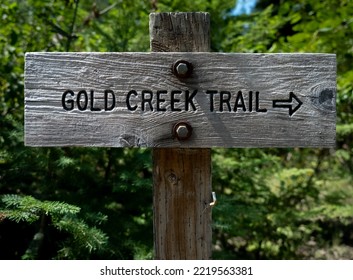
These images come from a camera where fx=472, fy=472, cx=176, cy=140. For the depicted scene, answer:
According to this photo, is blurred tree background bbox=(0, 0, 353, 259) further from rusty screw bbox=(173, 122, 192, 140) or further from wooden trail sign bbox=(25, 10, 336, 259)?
rusty screw bbox=(173, 122, 192, 140)

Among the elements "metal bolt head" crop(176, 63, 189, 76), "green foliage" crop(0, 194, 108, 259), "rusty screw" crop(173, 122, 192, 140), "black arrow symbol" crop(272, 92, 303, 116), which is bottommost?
"green foliage" crop(0, 194, 108, 259)

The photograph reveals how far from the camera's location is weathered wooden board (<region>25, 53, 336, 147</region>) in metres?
1.54

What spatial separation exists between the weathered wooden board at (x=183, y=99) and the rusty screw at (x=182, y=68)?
0.04 ft

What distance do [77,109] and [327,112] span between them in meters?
0.83

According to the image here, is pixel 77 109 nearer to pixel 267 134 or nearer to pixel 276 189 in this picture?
pixel 267 134

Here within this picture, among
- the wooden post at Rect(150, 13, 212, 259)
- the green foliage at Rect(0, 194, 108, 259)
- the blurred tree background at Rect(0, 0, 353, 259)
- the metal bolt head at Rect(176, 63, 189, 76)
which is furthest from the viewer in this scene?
the blurred tree background at Rect(0, 0, 353, 259)

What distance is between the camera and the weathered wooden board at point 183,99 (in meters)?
1.54

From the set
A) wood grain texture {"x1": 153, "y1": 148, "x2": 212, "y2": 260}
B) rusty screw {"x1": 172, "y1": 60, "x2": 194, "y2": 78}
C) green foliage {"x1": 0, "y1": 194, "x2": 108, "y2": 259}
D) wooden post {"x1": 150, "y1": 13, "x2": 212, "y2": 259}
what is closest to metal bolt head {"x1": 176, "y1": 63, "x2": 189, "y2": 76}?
rusty screw {"x1": 172, "y1": 60, "x2": 194, "y2": 78}

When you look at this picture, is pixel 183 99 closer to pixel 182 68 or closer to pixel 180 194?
pixel 182 68

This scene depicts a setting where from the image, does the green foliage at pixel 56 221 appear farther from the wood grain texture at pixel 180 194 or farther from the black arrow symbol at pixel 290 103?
the black arrow symbol at pixel 290 103

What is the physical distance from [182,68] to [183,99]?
100 mm

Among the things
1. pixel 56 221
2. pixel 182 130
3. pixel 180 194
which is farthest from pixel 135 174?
pixel 182 130

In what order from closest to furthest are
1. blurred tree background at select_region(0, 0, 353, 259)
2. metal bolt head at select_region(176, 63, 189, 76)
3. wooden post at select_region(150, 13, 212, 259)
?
metal bolt head at select_region(176, 63, 189, 76) < wooden post at select_region(150, 13, 212, 259) < blurred tree background at select_region(0, 0, 353, 259)

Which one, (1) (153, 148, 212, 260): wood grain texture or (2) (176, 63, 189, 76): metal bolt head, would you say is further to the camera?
(1) (153, 148, 212, 260): wood grain texture
